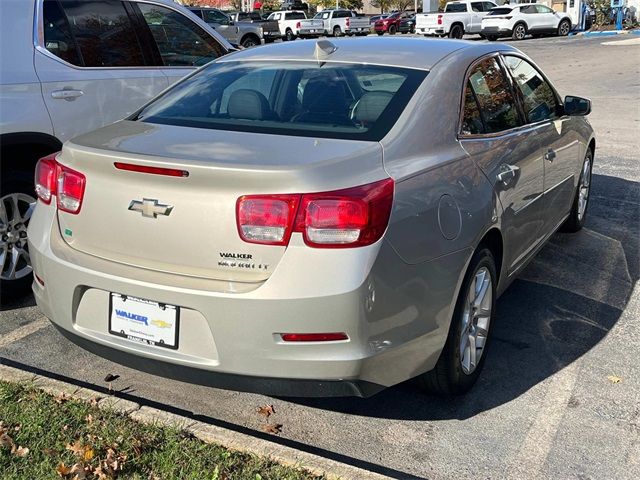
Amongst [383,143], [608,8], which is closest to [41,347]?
[383,143]

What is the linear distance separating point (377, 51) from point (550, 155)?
1461mm

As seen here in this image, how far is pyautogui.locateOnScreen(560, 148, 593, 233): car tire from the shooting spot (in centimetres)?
612

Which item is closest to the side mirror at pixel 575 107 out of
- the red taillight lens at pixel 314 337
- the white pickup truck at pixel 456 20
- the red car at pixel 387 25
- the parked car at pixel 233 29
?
the red taillight lens at pixel 314 337

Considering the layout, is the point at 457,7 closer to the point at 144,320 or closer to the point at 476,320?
the point at 476,320

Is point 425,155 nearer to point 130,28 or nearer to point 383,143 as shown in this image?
point 383,143

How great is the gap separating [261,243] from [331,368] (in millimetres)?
552

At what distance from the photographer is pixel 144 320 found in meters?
3.02

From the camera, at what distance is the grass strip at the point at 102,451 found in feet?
9.64

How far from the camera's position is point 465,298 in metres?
3.47

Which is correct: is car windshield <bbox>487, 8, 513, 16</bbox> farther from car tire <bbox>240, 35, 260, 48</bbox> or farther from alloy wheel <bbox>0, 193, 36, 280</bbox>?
alloy wheel <bbox>0, 193, 36, 280</bbox>

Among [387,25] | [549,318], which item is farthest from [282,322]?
[387,25]

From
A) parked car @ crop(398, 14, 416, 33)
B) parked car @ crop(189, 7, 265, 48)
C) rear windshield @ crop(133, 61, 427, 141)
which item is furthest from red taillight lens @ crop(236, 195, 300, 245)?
parked car @ crop(398, 14, 416, 33)

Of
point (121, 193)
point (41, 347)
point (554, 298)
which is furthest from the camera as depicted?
point (554, 298)

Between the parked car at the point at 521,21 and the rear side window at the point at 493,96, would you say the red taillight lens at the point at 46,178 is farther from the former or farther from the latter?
the parked car at the point at 521,21
